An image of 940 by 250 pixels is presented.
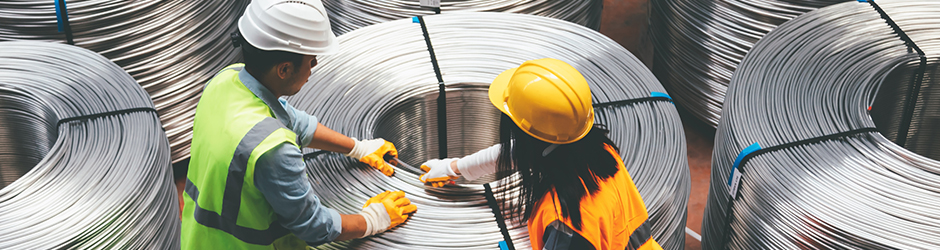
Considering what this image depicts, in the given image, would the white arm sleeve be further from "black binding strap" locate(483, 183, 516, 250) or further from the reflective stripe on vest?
the reflective stripe on vest

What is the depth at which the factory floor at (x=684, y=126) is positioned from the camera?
4.02 meters

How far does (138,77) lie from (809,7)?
132 inches

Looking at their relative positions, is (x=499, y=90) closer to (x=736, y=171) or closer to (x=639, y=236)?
(x=639, y=236)

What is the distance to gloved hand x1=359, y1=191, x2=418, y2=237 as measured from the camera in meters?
2.34

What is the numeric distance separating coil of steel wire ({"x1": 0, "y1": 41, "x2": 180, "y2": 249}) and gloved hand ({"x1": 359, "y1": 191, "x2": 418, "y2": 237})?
0.93 metres

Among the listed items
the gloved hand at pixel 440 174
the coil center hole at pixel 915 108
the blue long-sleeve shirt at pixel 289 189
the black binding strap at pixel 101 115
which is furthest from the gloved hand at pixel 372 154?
the coil center hole at pixel 915 108

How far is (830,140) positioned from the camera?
9.16 feet

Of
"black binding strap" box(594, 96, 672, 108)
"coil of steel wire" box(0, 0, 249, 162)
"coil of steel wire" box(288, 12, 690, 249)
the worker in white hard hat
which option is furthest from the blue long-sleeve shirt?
"coil of steel wire" box(0, 0, 249, 162)

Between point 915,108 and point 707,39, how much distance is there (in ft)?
3.42

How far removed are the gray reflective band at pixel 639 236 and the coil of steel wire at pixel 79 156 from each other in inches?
69.5

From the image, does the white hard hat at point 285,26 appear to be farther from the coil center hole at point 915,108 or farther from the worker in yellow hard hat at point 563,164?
the coil center hole at point 915,108

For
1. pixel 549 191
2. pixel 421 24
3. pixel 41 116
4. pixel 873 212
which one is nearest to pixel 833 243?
pixel 873 212

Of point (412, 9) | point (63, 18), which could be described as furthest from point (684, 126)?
point (63, 18)

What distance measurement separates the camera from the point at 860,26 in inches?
129
